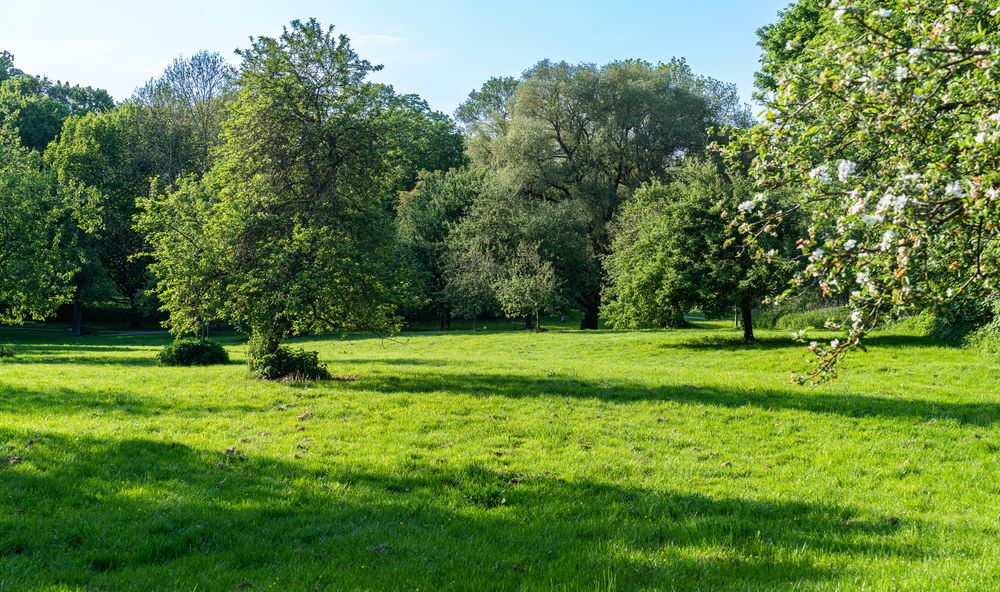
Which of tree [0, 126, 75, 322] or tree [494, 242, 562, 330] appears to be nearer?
tree [0, 126, 75, 322]

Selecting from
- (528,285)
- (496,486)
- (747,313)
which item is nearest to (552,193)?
(528,285)

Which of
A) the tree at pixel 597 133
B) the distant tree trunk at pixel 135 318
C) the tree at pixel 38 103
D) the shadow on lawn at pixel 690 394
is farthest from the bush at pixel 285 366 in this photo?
the tree at pixel 38 103

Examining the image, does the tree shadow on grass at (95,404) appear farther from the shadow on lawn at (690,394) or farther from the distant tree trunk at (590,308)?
the distant tree trunk at (590,308)

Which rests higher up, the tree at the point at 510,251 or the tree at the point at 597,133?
the tree at the point at 597,133

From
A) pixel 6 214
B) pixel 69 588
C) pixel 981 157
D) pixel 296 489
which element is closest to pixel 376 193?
pixel 296 489

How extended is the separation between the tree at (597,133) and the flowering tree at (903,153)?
43521 millimetres

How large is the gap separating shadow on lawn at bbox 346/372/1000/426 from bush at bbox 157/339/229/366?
31.9 feet

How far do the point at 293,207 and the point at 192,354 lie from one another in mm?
9955

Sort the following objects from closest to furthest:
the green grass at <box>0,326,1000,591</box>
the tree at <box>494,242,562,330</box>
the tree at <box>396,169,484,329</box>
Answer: the green grass at <box>0,326,1000,591</box>
the tree at <box>494,242,562,330</box>
the tree at <box>396,169,484,329</box>

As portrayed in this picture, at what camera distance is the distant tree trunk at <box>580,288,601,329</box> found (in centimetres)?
5253

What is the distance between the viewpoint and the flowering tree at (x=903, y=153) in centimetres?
470

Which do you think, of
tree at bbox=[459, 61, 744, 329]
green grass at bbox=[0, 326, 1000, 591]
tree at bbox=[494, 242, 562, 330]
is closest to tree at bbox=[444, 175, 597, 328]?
tree at bbox=[494, 242, 562, 330]

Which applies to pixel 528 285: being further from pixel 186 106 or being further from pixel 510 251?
pixel 186 106

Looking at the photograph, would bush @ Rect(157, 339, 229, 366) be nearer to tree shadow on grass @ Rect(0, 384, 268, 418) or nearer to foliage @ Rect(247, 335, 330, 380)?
foliage @ Rect(247, 335, 330, 380)
